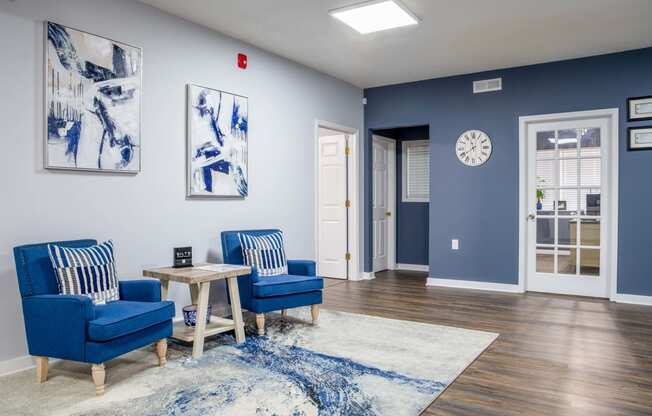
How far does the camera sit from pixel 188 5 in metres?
3.75

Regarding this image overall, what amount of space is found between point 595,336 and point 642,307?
1483 millimetres

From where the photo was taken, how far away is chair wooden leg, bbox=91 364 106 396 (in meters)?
2.56

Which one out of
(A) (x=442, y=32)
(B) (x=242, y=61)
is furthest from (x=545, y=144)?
(B) (x=242, y=61)

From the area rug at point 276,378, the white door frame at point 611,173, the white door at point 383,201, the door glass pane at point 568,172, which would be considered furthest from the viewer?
the white door at point 383,201

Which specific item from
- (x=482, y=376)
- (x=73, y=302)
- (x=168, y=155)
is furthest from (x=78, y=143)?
(x=482, y=376)

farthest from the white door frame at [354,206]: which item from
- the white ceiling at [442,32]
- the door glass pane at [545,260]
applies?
the door glass pane at [545,260]

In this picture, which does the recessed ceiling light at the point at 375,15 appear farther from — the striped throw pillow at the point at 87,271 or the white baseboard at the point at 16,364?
the white baseboard at the point at 16,364

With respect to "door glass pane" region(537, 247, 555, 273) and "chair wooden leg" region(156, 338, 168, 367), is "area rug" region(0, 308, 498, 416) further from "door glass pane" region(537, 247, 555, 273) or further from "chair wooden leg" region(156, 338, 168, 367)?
"door glass pane" region(537, 247, 555, 273)

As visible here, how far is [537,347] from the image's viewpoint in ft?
11.3

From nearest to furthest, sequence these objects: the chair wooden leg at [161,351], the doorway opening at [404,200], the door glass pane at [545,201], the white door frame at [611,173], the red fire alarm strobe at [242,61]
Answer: the chair wooden leg at [161,351] → the red fire alarm strobe at [242,61] → the white door frame at [611,173] → the door glass pane at [545,201] → the doorway opening at [404,200]

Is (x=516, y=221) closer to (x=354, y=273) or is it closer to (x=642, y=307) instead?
(x=642, y=307)

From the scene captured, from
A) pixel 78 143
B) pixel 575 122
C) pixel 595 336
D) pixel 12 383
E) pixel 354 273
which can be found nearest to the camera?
pixel 12 383

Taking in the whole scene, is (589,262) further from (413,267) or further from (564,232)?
(413,267)

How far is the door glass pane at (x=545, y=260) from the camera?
5492 mm
